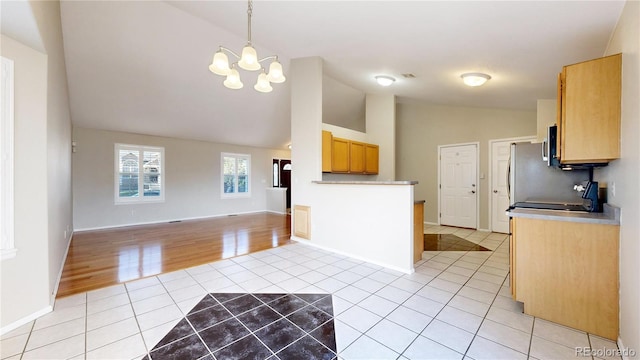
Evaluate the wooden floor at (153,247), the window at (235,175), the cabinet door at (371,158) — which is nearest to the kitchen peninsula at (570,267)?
the wooden floor at (153,247)

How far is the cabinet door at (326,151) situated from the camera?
15.0ft

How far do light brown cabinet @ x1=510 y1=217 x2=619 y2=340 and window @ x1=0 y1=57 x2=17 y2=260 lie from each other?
13.5ft

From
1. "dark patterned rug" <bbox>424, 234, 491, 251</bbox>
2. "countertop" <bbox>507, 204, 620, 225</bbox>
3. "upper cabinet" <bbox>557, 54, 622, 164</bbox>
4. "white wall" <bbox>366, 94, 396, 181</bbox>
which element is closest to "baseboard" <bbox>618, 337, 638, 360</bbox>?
"countertop" <bbox>507, 204, 620, 225</bbox>

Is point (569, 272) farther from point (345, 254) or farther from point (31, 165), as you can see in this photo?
point (31, 165)

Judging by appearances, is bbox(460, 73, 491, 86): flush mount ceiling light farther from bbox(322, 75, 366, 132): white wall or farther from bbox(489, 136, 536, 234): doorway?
bbox(322, 75, 366, 132): white wall

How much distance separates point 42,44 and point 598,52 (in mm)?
5094

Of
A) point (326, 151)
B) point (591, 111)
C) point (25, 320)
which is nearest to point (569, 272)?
point (591, 111)

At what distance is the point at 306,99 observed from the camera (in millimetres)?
4523

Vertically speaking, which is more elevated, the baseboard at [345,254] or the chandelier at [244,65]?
the chandelier at [244,65]

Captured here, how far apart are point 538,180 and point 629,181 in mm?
1768

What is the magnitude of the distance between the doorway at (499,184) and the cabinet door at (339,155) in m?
3.19

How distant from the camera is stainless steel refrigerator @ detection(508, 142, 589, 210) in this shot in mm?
2996

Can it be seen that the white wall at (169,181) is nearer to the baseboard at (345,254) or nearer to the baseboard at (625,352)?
the baseboard at (345,254)

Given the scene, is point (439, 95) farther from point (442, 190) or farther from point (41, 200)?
point (41, 200)
